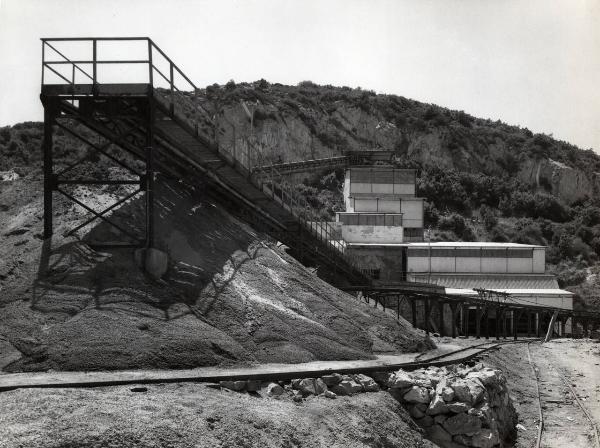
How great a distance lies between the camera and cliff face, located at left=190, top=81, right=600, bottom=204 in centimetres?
8800

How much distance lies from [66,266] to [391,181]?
49.0 metres

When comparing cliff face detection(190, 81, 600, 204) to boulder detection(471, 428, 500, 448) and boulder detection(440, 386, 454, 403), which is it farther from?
boulder detection(471, 428, 500, 448)

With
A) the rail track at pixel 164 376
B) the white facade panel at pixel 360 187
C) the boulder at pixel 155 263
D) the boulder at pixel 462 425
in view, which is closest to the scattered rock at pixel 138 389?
the rail track at pixel 164 376

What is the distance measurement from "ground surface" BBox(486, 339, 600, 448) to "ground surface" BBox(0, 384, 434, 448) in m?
6.95

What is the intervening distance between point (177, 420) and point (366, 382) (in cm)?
612

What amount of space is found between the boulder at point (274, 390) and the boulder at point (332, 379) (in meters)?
1.54

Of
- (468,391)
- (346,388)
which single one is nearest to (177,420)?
(346,388)

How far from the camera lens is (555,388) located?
85.8 ft

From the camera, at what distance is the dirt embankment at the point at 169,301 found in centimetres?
1500

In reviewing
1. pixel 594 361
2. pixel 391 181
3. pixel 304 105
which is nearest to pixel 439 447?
pixel 594 361

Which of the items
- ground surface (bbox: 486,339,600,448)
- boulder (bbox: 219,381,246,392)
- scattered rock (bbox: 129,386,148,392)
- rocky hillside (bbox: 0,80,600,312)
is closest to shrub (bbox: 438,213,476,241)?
rocky hillside (bbox: 0,80,600,312)

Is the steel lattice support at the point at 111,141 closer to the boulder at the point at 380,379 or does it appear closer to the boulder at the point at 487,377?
the boulder at the point at 380,379

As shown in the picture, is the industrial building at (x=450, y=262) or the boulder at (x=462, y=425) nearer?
the boulder at (x=462, y=425)

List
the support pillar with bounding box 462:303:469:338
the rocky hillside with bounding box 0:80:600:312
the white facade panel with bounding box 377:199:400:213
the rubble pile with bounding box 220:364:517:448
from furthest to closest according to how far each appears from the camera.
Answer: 1. the rocky hillside with bounding box 0:80:600:312
2. the white facade panel with bounding box 377:199:400:213
3. the support pillar with bounding box 462:303:469:338
4. the rubble pile with bounding box 220:364:517:448
